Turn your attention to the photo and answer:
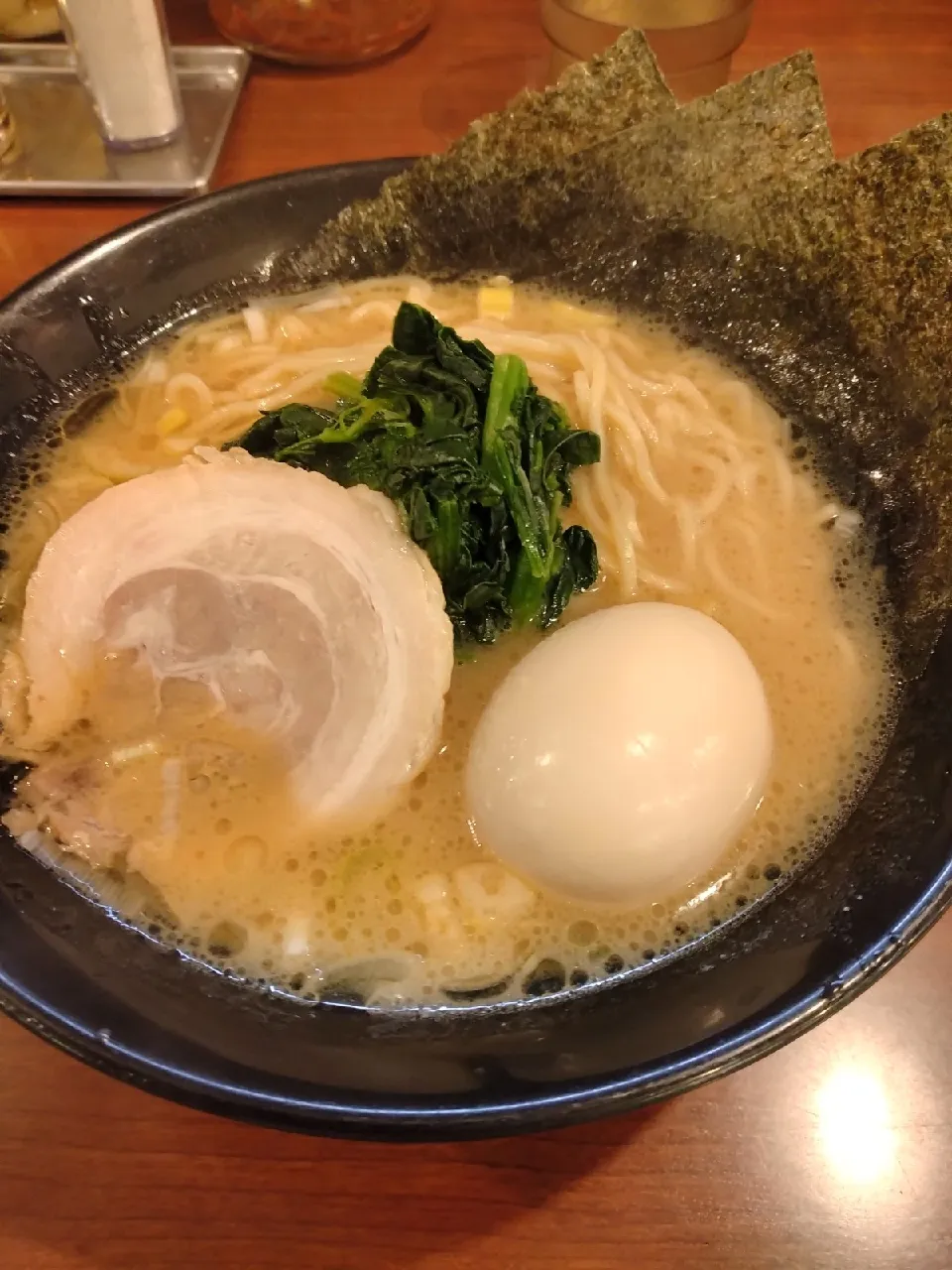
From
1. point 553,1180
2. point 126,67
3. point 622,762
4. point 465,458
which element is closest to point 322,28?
point 126,67

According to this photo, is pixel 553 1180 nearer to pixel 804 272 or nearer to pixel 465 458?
pixel 465 458

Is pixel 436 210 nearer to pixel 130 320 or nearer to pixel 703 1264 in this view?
pixel 130 320

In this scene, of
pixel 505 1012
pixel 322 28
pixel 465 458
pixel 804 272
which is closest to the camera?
pixel 505 1012

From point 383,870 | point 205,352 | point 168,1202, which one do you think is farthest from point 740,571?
point 168,1202

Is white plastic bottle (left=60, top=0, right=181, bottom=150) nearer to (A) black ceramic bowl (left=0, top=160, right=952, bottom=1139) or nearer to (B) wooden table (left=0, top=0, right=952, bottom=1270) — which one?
(A) black ceramic bowl (left=0, top=160, right=952, bottom=1139)

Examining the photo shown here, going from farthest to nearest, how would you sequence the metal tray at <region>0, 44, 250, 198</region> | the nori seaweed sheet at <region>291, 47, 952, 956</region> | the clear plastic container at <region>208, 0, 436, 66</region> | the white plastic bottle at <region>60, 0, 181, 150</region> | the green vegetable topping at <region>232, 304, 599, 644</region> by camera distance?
the clear plastic container at <region>208, 0, 436, 66</region> < the metal tray at <region>0, 44, 250, 198</region> < the white plastic bottle at <region>60, 0, 181, 150</region> < the green vegetable topping at <region>232, 304, 599, 644</region> < the nori seaweed sheet at <region>291, 47, 952, 956</region>

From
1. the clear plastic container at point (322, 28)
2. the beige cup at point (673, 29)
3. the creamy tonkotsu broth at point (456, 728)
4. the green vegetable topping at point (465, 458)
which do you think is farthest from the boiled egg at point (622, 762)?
the clear plastic container at point (322, 28)

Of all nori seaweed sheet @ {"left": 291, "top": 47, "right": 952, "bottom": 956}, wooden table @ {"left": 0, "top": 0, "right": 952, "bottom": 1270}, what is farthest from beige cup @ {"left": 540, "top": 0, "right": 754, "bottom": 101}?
wooden table @ {"left": 0, "top": 0, "right": 952, "bottom": 1270}
